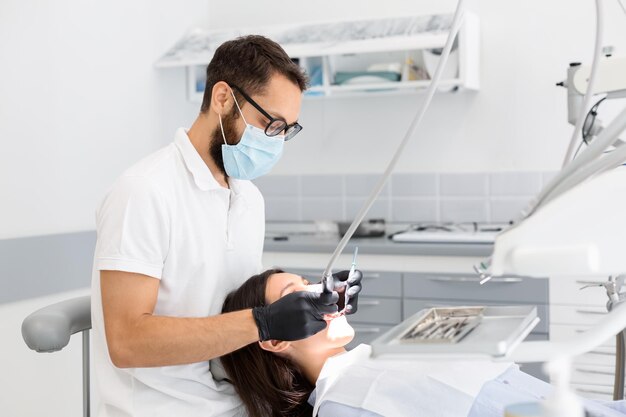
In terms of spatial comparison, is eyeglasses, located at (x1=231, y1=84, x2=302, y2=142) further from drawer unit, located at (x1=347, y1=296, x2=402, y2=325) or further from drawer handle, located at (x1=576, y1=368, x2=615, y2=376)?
drawer handle, located at (x1=576, y1=368, x2=615, y2=376)

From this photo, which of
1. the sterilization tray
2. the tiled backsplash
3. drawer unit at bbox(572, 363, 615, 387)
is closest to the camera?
the sterilization tray

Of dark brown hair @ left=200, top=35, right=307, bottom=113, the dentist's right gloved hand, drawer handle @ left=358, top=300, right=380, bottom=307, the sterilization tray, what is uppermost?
dark brown hair @ left=200, top=35, right=307, bottom=113

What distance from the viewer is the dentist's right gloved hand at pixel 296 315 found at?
5.04 ft

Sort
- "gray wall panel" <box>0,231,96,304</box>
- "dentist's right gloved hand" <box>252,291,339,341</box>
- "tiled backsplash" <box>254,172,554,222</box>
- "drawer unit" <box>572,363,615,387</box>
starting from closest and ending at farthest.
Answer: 1. "dentist's right gloved hand" <box>252,291,339,341</box>
2. "gray wall panel" <box>0,231,96,304</box>
3. "drawer unit" <box>572,363,615,387</box>
4. "tiled backsplash" <box>254,172,554,222</box>

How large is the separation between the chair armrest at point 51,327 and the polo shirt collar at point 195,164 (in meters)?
0.41

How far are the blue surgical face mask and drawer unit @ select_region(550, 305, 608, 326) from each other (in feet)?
5.51

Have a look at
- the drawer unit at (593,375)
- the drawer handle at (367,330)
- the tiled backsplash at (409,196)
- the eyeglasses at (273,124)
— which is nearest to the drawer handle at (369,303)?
the drawer handle at (367,330)

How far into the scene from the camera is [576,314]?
308 centimetres

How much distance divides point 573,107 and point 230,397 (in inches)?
57.0

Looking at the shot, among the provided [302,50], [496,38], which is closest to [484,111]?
[496,38]

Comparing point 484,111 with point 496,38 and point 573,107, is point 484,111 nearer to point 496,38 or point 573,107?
point 496,38

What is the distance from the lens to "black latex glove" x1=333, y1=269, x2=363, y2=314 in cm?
171

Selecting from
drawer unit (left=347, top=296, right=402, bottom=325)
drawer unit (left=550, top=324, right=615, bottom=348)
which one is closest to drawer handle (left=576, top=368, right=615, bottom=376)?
drawer unit (left=550, top=324, right=615, bottom=348)

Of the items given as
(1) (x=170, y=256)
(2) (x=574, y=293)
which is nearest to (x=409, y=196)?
(2) (x=574, y=293)
